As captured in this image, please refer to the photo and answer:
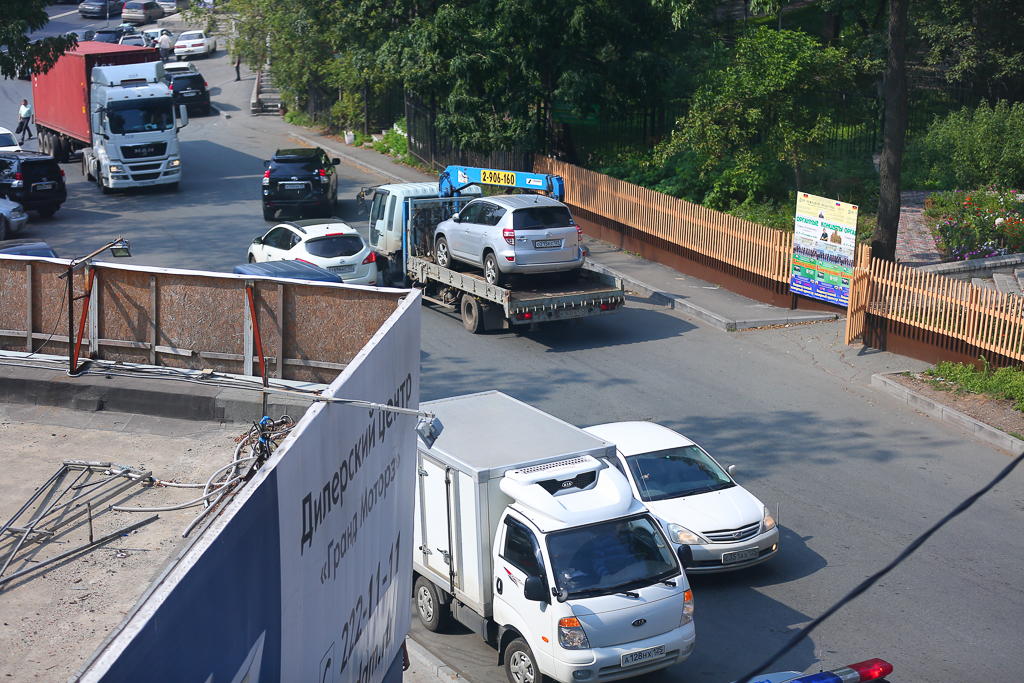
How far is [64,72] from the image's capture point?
99.7ft

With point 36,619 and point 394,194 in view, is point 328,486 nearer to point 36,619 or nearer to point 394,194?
point 36,619

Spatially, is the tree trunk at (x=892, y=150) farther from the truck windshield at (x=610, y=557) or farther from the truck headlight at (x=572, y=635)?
the truck headlight at (x=572, y=635)

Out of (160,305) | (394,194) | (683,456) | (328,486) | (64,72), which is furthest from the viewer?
(64,72)

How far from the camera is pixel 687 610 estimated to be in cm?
777

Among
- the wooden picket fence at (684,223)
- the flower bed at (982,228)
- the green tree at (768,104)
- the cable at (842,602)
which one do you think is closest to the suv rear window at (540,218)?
the wooden picket fence at (684,223)

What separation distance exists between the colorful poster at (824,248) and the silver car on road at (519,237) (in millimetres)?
4306

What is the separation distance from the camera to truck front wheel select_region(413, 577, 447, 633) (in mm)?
8781

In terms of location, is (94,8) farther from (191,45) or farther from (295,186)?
(295,186)

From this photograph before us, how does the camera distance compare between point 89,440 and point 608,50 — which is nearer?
point 89,440

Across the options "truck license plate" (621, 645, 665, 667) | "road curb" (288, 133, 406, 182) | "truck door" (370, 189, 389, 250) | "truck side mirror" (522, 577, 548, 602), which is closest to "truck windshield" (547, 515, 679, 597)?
"truck side mirror" (522, 577, 548, 602)

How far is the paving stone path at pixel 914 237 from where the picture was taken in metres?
19.2

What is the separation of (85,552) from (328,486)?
1.25 meters

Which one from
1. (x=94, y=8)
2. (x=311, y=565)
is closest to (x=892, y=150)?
(x=311, y=565)

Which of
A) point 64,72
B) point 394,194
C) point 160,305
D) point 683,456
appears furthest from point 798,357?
point 64,72
